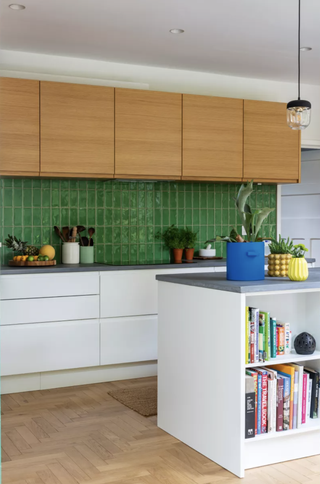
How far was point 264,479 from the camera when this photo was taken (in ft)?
8.92

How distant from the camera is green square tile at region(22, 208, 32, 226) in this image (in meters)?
4.85

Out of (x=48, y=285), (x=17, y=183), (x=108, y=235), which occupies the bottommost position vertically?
(x=48, y=285)

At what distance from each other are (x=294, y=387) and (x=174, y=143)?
2.62 m

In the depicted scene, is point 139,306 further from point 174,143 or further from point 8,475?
point 8,475

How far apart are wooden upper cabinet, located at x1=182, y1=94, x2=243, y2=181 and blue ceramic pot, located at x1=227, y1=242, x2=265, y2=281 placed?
2116 millimetres

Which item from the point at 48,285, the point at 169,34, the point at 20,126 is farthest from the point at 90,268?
the point at 169,34

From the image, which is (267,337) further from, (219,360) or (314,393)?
(314,393)

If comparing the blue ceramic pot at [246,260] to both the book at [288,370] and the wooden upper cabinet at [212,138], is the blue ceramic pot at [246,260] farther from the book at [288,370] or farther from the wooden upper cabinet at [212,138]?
the wooden upper cabinet at [212,138]

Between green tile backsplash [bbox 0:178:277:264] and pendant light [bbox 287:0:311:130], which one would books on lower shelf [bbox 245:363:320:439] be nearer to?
pendant light [bbox 287:0:311:130]

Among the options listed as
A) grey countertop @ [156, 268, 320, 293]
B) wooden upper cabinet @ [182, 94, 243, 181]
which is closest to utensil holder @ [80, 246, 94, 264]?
wooden upper cabinet @ [182, 94, 243, 181]

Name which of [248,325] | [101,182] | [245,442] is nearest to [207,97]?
[101,182]

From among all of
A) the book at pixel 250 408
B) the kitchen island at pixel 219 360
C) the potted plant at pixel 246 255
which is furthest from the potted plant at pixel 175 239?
the book at pixel 250 408

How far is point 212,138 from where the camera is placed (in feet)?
16.8

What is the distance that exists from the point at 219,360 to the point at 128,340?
183cm
